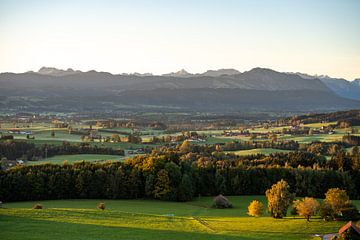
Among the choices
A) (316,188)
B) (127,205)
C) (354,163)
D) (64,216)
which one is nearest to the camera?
(64,216)

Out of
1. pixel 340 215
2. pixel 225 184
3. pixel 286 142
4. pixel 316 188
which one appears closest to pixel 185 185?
pixel 225 184

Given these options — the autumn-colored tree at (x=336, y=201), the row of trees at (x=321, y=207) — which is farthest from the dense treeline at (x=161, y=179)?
the autumn-colored tree at (x=336, y=201)

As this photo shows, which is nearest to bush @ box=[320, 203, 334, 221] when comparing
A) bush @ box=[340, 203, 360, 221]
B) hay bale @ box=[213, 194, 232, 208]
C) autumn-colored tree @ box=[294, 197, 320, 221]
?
autumn-colored tree @ box=[294, 197, 320, 221]

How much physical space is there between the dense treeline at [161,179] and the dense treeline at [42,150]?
30355 millimetres

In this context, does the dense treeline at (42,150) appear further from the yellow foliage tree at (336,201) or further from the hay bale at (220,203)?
the yellow foliage tree at (336,201)

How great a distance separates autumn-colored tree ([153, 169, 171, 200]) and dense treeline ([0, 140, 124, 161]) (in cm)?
3690

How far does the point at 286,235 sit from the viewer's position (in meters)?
39.8

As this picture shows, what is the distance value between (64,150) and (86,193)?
39691mm

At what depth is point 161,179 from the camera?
67.2 meters

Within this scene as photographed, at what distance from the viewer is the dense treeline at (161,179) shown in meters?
65.2

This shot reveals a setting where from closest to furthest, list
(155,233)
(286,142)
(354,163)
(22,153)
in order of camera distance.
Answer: (155,233), (354,163), (22,153), (286,142)

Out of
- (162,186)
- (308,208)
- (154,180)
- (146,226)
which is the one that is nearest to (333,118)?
(154,180)

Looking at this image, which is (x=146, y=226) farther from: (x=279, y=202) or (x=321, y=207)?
(x=321, y=207)

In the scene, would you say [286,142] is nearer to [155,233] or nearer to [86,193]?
[86,193]
